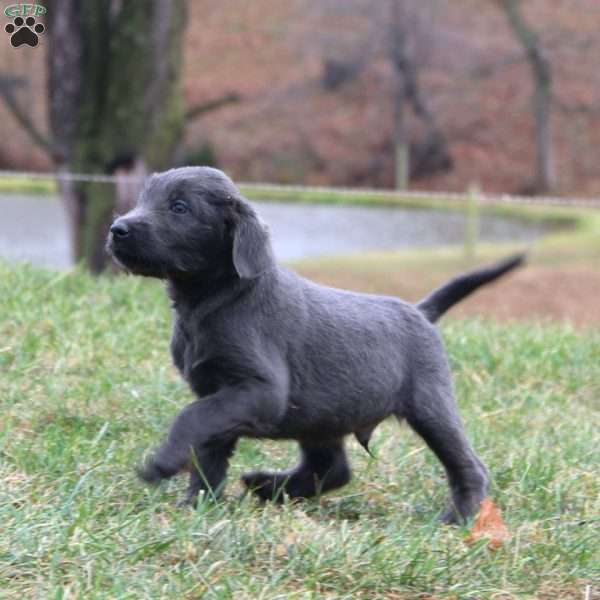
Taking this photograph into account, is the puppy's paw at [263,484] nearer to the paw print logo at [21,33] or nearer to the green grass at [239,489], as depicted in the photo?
the green grass at [239,489]

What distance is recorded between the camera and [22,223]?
72.9 ft

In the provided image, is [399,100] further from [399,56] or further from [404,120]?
[404,120]

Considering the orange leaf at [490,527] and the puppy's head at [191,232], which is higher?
the puppy's head at [191,232]

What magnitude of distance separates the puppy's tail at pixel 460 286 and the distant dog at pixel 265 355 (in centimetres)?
33

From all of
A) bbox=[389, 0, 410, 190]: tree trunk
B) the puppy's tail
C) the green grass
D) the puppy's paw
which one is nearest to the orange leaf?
the green grass

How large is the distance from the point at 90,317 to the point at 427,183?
29.2m

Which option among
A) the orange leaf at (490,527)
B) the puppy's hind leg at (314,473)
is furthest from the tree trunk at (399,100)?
the orange leaf at (490,527)

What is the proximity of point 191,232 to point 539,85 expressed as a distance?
3065cm

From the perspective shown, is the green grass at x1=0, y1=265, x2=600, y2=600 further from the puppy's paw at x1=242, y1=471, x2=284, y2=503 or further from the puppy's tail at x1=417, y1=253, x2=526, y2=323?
the puppy's tail at x1=417, y1=253, x2=526, y2=323

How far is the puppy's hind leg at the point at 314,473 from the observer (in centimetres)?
453

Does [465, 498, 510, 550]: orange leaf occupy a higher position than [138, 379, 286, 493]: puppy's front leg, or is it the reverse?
[138, 379, 286, 493]: puppy's front leg

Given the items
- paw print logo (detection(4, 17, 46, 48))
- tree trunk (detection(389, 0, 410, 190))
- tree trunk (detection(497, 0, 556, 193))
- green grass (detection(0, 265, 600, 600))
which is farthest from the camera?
tree trunk (detection(389, 0, 410, 190))

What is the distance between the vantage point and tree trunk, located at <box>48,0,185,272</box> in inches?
476

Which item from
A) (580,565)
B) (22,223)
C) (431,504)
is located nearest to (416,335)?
(431,504)
